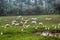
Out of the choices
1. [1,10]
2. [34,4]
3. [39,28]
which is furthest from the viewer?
[34,4]

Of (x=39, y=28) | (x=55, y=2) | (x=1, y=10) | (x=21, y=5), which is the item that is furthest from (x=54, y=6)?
(x=39, y=28)

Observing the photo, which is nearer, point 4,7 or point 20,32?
point 20,32

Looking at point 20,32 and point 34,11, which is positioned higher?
point 20,32

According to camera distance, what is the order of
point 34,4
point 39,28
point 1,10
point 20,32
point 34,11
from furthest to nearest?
point 34,4 → point 34,11 → point 1,10 → point 39,28 → point 20,32

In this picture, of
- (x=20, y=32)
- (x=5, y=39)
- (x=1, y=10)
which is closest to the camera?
(x=5, y=39)

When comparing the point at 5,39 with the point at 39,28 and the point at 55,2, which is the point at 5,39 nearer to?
the point at 39,28

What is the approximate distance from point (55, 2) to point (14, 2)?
906 centimetres

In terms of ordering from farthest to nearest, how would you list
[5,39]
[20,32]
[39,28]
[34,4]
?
[34,4] < [39,28] < [20,32] < [5,39]

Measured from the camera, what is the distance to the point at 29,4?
4572 cm

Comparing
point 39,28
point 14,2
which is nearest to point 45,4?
point 14,2

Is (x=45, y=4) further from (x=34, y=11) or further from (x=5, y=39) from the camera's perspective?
(x=5, y=39)

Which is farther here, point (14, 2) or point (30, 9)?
point (14, 2)

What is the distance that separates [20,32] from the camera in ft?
58.3

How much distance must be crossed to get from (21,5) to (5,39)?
31184mm
